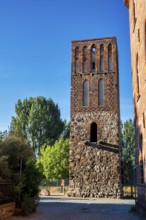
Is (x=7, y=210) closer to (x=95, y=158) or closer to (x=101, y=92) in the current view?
(x=95, y=158)

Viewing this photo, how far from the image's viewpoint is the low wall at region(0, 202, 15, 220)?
1031 cm

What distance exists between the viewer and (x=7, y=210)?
35.7ft

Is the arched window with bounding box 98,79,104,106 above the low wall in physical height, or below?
above

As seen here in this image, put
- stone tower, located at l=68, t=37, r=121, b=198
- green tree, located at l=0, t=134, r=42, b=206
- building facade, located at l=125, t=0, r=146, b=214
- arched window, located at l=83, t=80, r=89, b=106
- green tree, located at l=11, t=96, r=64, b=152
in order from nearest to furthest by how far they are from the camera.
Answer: building facade, located at l=125, t=0, r=146, b=214, green tree, located at l=0, t=134, r=42, b=206, stone tower, located at l=68, t=37, r=121, b=198, arched window, located at l=83, t=80, r=89, b=106, green tree, located at l=11, t=96, r=64, b=152

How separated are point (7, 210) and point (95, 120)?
15.1 metres

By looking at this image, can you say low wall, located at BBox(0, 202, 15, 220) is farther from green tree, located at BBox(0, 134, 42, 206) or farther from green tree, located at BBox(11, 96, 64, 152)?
green tree, located at BBox(11, 96, 64, 152)

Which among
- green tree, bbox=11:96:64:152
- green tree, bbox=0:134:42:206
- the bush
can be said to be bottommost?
the bush

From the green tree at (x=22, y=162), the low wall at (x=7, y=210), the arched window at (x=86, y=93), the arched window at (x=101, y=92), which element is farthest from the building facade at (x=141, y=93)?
the arched window at (x=86, y=93)

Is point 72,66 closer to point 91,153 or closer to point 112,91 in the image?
point 112,91

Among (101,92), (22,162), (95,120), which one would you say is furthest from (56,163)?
(22,162)

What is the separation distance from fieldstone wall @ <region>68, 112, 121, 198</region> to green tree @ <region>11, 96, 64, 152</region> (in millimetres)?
16197

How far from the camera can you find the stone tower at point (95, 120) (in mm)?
23953

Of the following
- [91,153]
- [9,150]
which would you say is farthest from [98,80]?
[9,150]

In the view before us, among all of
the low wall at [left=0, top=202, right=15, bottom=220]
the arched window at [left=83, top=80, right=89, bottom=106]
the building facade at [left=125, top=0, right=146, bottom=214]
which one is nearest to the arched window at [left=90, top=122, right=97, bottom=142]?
the arched window at [left=83, top=80, right=89, bottom=106]
